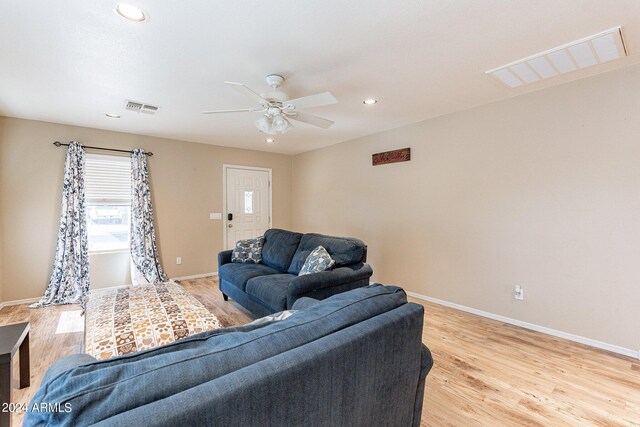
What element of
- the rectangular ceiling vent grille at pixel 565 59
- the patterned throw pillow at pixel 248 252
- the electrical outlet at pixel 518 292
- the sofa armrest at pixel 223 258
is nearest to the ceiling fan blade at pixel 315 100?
the rectangular ceiling vent grille at pixel 565 59

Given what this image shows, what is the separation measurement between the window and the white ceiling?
106cm

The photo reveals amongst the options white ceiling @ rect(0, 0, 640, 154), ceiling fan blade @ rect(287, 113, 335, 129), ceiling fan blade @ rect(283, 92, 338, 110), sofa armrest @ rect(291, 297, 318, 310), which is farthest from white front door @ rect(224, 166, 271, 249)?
sofa armrest @ rect(291, 297, 318, 310)

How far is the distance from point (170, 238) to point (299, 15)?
4310 mm

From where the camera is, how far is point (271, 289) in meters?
2.83

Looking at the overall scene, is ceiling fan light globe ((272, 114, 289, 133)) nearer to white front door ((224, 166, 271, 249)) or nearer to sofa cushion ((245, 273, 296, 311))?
sofa cushion ((245, 273, 296, 311))

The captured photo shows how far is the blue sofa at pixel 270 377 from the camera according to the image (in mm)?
660

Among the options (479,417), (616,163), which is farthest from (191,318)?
(616,163)

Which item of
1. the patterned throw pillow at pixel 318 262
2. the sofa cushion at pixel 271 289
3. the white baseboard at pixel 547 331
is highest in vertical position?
the patterned throw pillow at pixel 318 262

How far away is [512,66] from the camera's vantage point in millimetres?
2471

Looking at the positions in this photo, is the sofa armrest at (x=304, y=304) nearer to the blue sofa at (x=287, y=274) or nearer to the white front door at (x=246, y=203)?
the blue sofa at (x=287, y=274)

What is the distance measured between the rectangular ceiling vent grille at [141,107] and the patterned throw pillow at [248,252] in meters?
1.99

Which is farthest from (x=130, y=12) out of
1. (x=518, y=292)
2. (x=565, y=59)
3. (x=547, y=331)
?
(x=547, y=331)

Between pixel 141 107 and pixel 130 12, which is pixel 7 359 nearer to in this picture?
pixel 130 12

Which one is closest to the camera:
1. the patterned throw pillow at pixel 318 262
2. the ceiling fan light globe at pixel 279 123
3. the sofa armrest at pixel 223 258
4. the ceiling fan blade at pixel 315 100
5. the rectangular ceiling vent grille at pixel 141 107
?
the ceiling fan blade at pixel 315 100
